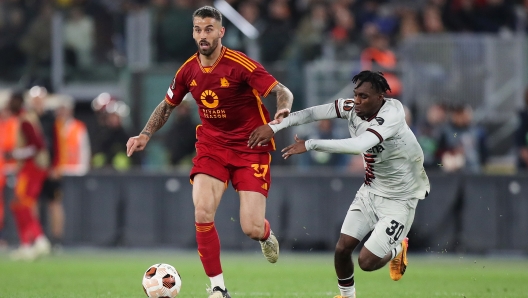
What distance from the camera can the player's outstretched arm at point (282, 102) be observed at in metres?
8.58

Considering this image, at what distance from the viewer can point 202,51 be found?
8.94 metres

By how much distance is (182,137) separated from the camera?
54.9 ft

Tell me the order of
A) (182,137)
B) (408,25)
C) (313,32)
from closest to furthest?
(182,137) → (313,32) → (408,25)

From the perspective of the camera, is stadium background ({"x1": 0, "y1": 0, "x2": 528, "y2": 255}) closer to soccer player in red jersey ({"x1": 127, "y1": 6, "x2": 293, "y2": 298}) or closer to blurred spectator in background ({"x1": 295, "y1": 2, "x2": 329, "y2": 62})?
blurred spectator in background ({"x1": 295, "y1": 2, "x2": 329, "y2": 62})

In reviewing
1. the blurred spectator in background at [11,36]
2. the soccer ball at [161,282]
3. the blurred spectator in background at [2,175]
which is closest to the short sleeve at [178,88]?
the soccer ball at [161,282]

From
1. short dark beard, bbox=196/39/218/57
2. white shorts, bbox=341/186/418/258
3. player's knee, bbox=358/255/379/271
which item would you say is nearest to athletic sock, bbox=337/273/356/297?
player's knee, bbox=358/255/379/271

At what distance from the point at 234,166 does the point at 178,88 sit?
0.90 m

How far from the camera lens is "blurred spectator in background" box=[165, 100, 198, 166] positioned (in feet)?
54.8

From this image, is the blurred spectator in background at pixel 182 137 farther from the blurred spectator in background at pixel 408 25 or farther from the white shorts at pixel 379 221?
the white shorts at pixel 379 221

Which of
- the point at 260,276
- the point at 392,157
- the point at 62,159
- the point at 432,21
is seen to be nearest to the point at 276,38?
the point at 432,21

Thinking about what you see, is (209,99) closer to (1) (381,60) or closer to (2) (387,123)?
(2) (387,123)

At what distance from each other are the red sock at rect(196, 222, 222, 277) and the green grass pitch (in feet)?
3.76

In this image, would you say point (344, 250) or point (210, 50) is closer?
point (344, 250)

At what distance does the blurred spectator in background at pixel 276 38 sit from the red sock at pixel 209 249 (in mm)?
9676
